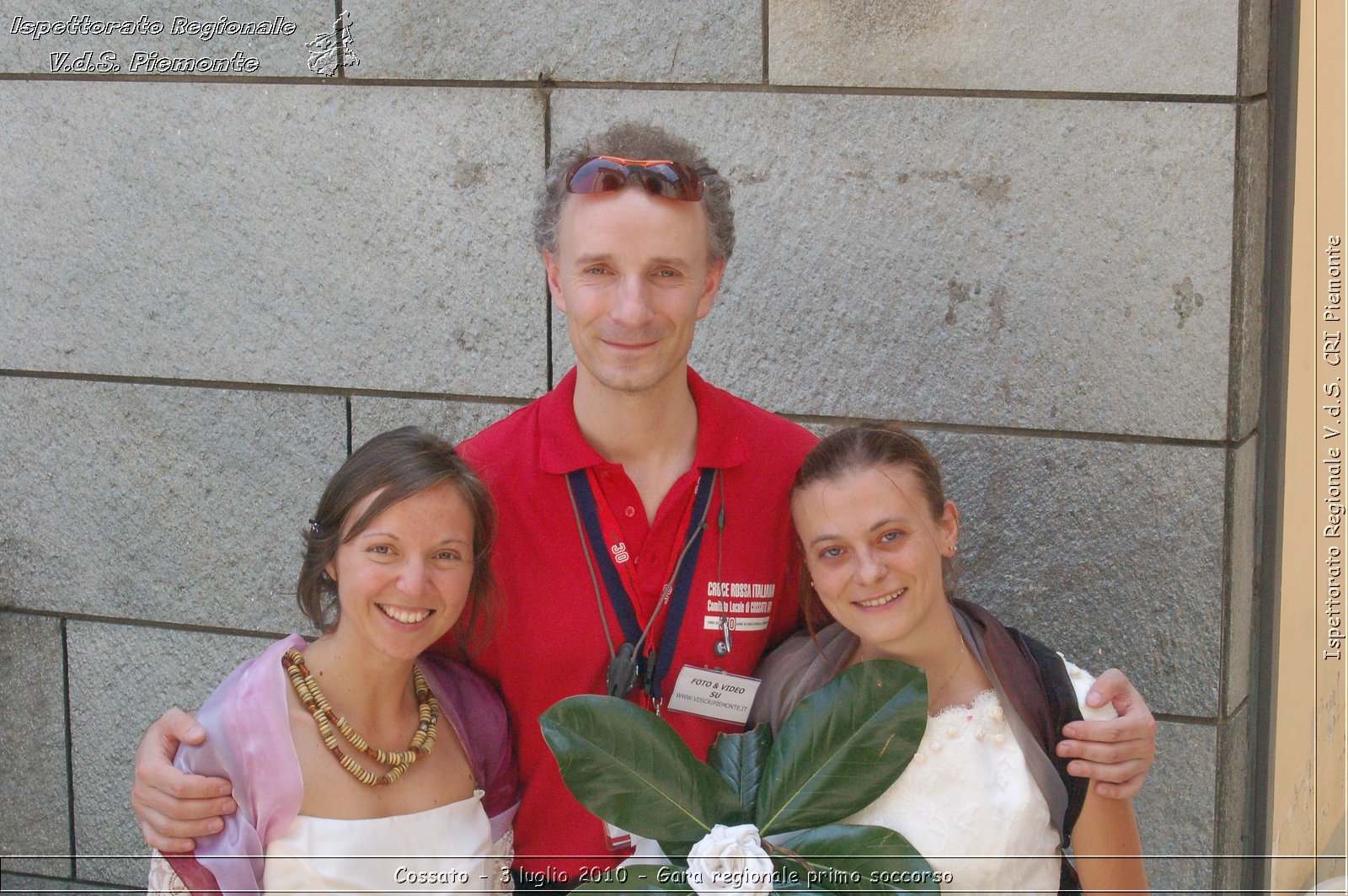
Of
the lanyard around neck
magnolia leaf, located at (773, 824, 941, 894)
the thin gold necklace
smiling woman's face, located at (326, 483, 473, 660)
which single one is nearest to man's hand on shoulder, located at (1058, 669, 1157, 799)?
the thin gold necklace

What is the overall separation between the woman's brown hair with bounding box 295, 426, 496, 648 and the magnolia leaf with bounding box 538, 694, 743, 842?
371 mm

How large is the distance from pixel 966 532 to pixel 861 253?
0.82m

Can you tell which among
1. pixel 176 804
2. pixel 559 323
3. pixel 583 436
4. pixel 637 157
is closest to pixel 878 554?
pixel 583 436

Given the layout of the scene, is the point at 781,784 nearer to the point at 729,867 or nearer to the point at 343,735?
the point at 729,867

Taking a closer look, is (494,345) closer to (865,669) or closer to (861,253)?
(861,253)

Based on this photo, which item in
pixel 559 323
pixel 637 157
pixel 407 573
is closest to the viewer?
pixel 407 573

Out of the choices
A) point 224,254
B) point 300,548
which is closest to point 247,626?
point 300,548

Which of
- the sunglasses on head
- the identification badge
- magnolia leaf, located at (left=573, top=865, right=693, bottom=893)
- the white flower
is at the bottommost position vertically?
magnolia leaf, located at (left=573, top=865, right=693, bottom=893)

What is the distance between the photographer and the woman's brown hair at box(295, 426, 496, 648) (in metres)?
2.20

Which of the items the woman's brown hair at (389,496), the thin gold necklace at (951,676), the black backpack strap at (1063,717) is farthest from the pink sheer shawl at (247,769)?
the black backpack strap at (1063,717)

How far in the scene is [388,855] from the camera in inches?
81.7

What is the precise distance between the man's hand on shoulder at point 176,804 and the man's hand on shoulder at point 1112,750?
1446 mm

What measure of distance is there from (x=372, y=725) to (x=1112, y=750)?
4.32 ft

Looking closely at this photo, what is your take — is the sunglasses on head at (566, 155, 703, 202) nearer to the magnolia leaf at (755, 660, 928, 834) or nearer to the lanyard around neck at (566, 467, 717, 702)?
the lanyard around neck at (566, 467, 717, 702)
